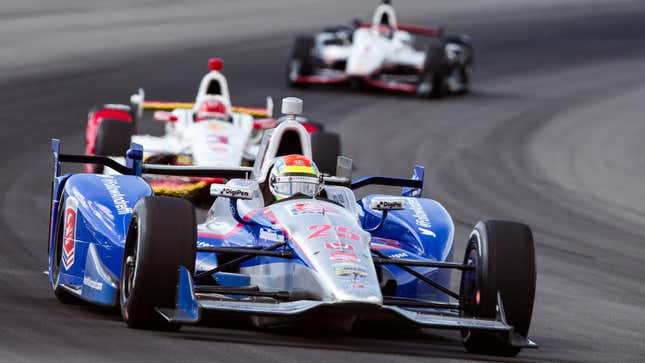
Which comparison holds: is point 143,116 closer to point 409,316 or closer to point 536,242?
point 536,242

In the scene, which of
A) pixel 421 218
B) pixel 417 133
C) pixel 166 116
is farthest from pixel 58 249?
pixel 417 133

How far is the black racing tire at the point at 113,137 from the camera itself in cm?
1925

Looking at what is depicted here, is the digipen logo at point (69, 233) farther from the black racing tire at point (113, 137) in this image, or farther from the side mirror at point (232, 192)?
the black racing tire at point (113, 137)

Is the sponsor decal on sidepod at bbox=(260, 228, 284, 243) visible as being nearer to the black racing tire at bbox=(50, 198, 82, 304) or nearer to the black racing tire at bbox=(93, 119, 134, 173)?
the black racing tire at bbox=(50, 198, 82, 304)

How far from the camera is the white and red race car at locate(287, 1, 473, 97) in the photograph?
30875mm

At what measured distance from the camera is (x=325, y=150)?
18.4 metres

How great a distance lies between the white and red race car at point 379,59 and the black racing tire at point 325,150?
40.1 ft

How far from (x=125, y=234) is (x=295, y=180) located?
1329 millimetres

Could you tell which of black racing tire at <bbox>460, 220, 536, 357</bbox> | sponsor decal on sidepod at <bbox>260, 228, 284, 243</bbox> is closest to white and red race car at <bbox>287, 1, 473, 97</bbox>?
sponsor decal on sidepod at <bbox>260, 228, 284, 243</bbox>

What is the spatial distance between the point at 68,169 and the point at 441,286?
1095cm

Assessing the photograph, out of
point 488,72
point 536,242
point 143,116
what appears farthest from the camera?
point 488,72

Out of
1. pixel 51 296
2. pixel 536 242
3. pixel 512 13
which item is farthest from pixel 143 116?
pixel 512 13

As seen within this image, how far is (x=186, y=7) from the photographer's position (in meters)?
43.8

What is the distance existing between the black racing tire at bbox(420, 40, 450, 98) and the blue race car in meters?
18.0
